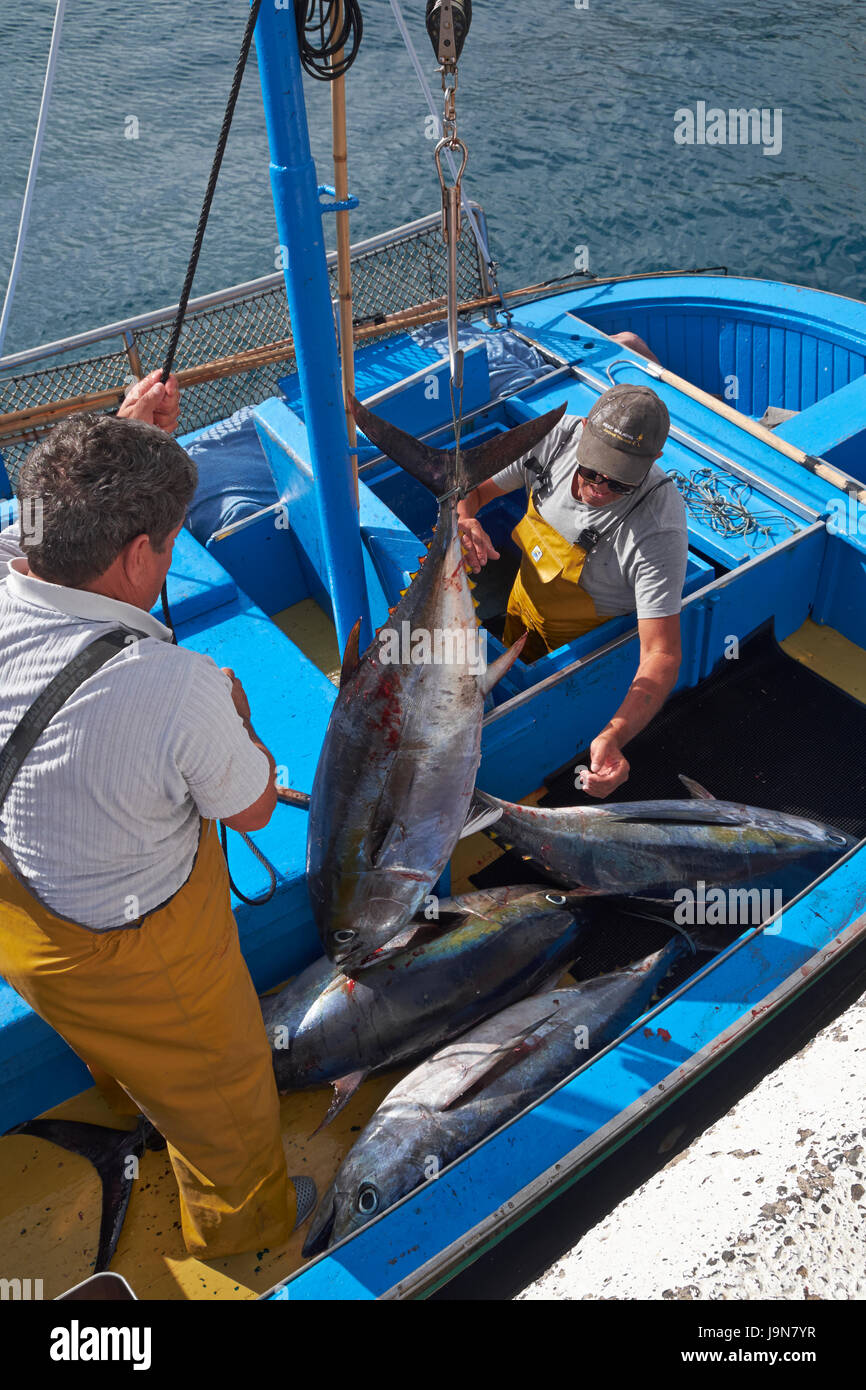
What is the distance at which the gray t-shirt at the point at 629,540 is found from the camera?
10.8 feet

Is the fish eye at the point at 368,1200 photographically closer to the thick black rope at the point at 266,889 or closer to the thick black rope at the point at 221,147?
the thick black rope at the point at 266,889

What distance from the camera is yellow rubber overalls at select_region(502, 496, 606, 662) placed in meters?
3.54

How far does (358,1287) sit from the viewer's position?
2.27m

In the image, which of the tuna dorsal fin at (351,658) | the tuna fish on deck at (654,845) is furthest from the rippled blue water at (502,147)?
the tuna dorsal fin at (351,658)

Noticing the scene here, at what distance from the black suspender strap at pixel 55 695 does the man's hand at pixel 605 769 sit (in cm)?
172

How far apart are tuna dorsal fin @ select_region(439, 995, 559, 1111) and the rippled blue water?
8.76 meters

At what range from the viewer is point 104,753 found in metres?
1.82

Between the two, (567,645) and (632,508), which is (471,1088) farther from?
(632,508)

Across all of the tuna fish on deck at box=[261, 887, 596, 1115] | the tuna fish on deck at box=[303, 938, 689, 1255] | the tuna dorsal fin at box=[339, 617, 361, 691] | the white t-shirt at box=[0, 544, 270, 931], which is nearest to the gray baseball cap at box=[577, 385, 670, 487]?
the tuna dorsal fin at box=[339, 617, 361, 691]

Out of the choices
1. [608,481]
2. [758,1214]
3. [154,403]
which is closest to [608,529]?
[608,481]

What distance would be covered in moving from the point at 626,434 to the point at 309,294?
1.15 m

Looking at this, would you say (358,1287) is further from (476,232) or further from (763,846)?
(476,232)
